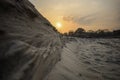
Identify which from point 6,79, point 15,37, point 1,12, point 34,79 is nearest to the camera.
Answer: point 6,79

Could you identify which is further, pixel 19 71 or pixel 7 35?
pixel 7 35

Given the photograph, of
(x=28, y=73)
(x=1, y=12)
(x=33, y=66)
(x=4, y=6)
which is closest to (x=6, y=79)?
(x=28, y=73)

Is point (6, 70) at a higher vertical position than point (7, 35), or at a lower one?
lower

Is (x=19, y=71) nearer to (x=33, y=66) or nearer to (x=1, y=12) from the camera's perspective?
(x=33, y=66)

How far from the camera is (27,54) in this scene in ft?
3.28

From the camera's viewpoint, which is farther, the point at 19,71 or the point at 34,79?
the point at 34,79

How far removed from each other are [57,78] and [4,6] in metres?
0.99

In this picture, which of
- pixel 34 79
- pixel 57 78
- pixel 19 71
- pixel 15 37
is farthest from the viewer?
pixel 57 78

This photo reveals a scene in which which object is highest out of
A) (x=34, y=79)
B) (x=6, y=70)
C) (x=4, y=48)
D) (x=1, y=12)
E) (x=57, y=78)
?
(x=1, y=12)

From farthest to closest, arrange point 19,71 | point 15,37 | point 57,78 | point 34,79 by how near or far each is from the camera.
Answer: point 57,78, point 15,37, point 34,79, point 19,71

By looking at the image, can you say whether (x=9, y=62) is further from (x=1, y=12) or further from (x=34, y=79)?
(x=1, y=12)

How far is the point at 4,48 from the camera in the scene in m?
0.83

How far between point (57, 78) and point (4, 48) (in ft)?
2.48

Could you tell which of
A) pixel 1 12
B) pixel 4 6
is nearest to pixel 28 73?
pixel 1 12
